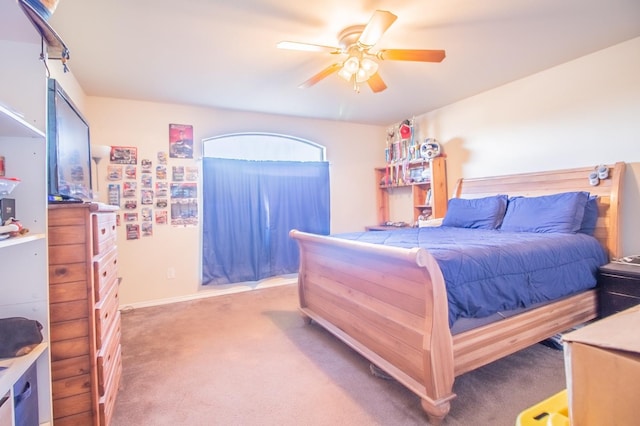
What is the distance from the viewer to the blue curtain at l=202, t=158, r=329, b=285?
3.80 metres

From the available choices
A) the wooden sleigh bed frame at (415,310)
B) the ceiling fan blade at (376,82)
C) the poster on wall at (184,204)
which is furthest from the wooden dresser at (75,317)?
the poster on wall at (184,204)

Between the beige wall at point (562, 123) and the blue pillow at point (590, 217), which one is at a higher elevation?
the beige wall at point (562, 123)

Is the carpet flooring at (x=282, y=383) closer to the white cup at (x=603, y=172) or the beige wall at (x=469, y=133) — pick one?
the beige wall at (x=469, y=133)

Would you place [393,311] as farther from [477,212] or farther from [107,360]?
[477,212]

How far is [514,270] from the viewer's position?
188 cm

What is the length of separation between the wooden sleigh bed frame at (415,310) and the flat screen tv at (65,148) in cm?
157

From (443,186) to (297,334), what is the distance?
273cm

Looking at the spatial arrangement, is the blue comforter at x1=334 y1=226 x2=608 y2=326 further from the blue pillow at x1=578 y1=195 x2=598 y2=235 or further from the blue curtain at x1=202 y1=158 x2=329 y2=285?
the blue curtain at x1=202 y1=158 x2=329 y2=285

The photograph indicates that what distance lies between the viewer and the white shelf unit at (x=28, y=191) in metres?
1.12

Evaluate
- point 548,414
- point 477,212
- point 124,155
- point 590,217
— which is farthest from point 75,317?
point 590,217

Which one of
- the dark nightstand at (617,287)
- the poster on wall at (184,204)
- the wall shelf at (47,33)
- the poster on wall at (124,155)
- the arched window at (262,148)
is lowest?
the dark nightstand at (617,287)

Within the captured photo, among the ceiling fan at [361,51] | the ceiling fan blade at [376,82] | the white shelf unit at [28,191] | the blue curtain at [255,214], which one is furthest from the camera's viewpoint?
the blue curtain at [255,214]

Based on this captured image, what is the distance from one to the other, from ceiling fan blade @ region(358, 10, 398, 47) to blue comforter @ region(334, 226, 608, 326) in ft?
4.40

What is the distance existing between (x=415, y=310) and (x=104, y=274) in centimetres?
163
